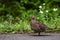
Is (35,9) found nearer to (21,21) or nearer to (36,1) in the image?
(36,1)

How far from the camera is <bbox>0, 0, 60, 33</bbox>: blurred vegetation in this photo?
935 centimetres

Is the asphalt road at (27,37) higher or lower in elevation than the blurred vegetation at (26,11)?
lower

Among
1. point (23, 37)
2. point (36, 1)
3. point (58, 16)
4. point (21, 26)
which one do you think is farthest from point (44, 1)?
point (23, 37)

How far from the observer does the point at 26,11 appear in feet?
32.9

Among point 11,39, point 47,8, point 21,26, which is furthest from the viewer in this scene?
point 47,8

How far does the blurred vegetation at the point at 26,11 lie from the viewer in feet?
30.7

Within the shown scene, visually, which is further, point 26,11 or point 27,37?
point 26,11

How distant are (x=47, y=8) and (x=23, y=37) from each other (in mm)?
2781

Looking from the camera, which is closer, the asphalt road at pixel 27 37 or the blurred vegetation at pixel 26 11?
the asphalt road at pixel 27 37

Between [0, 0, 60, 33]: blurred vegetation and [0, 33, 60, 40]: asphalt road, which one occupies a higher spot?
[0, 0, 60, 33]: blurred vegetation

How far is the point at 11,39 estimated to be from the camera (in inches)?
283

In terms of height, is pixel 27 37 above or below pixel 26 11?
below

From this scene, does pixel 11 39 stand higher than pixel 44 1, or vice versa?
pixel 44 1

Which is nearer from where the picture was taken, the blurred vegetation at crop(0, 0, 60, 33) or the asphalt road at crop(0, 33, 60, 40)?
the asphalt road at crop(0, 33, 60, 40)
